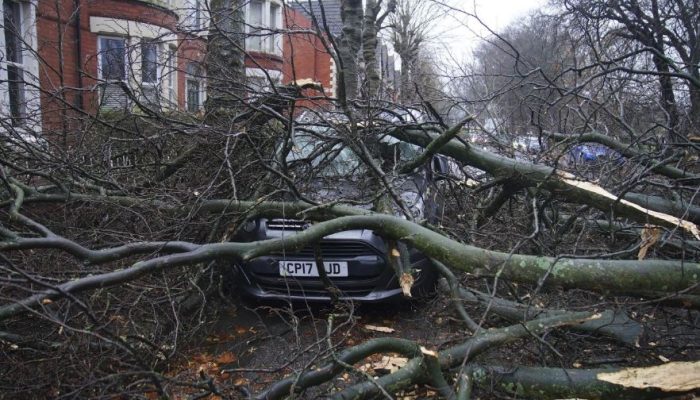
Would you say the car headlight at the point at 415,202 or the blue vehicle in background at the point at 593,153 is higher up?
the blue vehicle in background at the point at 593,153

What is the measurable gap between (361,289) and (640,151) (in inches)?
103

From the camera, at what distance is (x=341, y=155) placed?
16.7ft

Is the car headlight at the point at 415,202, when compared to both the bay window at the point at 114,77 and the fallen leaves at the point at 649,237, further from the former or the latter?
the bay window at the point at 114,77

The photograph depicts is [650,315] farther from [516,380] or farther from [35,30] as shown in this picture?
[35,30]

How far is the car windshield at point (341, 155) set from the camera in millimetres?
4586

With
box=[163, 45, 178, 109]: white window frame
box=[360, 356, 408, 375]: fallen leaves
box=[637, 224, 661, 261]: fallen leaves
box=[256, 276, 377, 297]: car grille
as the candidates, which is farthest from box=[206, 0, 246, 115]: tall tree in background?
box=[637, 224, 661, 261]: fallen leaves

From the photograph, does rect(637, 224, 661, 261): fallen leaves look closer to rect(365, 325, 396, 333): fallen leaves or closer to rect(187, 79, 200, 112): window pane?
rect(365, 325, 396, 333): fallen leaves

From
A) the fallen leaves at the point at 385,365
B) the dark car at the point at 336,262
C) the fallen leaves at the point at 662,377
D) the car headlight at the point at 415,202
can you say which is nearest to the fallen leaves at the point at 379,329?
the dark car at the point at 336,262

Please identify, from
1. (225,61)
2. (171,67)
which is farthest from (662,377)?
(225,61)

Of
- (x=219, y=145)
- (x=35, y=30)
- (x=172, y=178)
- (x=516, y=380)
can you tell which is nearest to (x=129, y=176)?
(x=172, y=178)

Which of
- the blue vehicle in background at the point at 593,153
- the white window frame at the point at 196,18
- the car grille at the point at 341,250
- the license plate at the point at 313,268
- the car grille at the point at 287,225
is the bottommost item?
the license plate at the point at 313,268

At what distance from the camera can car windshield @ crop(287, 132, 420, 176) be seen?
4.59 m

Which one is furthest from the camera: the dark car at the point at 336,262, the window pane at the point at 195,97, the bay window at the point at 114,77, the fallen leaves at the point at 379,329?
the window pane at the point at 195,97

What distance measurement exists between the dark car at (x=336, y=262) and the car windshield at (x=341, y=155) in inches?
0.8
